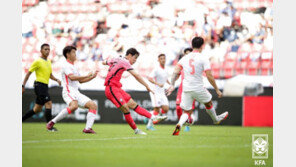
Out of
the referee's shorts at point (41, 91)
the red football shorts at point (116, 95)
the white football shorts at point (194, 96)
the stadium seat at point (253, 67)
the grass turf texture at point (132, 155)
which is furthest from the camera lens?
the stadium seat at point (253, 67)

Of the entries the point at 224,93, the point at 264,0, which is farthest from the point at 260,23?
the point at 224,93

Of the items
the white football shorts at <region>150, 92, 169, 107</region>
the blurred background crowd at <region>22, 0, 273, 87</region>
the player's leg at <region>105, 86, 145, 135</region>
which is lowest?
the white football shorts at <region>150, 92, 169, 107</region>

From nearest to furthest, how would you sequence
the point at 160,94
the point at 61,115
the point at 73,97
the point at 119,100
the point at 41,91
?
the point at 119,100 → the point at 73,97 → the point at 61,115 → the point at 41,91 → the point at 160,94

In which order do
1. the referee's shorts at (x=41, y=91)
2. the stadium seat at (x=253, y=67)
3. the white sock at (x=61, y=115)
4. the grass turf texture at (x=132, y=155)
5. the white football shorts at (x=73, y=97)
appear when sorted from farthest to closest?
the stadium seat at (x=253, y=67) < the referee's shorts at (x=41, y=91) < the white sock at (x=61, y=115) < the white football shorts at (x=73, y=97) < the grass turf texture at (x=132, y=155)

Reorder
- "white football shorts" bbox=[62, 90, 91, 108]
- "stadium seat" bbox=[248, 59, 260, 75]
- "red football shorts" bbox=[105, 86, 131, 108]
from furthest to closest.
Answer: "stadium seat" bbox=[248, 59, 260, 75] → "white football shorts" bbox=[62, 90, 91, 108] → "red football shorts" bbox=[105, 86, 131, 108]

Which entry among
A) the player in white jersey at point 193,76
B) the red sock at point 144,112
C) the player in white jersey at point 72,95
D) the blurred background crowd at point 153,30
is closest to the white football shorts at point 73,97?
the player in white jersey at point 72,95

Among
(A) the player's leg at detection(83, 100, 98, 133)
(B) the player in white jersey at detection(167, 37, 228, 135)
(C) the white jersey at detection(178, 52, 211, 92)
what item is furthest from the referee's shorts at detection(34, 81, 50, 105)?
(C) the white jersey at detection(178, 52, 211, 92)

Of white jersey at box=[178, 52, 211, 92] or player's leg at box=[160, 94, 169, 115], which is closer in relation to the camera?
white jersey at box=[178, 52, 211, 92]

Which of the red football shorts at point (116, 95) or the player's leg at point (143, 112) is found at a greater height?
the red football shorts at point (116, 95)

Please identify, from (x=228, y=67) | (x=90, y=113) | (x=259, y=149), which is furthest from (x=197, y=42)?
(x=228, y=67)

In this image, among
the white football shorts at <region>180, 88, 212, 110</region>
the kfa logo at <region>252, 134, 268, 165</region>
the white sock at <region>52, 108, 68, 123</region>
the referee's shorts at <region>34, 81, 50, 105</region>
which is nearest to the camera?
the kfa logo at <region>252, 134, 268, 165</region>

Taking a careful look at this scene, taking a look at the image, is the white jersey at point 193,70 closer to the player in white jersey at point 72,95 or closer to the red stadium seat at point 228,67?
the player in white jersey at point 72,95

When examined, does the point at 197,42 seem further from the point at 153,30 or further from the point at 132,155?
the point at 153,30

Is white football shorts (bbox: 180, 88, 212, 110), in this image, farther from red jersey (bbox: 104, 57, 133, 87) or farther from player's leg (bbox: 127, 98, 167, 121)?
red jersey (bbox: 104, 57, 133, 87)
